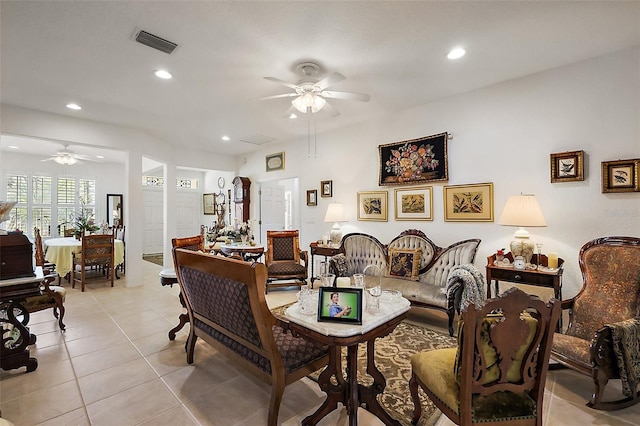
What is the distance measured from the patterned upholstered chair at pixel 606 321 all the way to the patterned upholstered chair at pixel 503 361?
96 cm

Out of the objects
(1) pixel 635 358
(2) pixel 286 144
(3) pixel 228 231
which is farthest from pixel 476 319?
(2) pixel 286 144

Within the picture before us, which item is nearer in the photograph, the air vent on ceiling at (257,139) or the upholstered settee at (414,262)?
the upholstered settee at (414,262)

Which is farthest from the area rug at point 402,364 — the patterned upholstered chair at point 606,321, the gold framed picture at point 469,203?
the gold framed picture at point 469,203

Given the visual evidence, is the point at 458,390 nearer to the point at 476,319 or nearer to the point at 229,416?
the point at 476,319

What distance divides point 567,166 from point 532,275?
4.04 feet

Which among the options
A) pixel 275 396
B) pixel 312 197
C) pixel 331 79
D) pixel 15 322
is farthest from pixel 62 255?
pixel 331 79

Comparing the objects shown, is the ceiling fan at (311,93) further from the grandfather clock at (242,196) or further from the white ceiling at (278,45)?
the grandfather clock at (242,196)

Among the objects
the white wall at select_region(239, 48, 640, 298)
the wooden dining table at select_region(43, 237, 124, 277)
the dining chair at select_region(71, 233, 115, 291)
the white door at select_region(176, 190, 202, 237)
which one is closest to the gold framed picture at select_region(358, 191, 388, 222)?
the white wall at select_region(239, 48, 640, 298)

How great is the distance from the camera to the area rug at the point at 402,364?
1.91m

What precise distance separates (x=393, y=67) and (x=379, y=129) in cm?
165

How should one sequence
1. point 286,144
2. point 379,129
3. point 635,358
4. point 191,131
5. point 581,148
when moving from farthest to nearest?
point 286,144 < point 191,131 < point 379,129 < point 581,148 < point 635,358

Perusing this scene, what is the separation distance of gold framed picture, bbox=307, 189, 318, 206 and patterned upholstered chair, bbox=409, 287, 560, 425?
4435 millimetres

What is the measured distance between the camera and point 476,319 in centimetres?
122

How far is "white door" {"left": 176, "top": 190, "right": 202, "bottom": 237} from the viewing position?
888 cm
